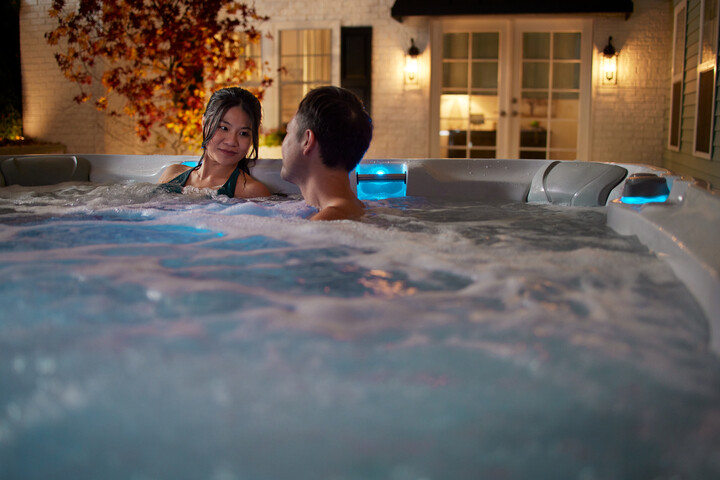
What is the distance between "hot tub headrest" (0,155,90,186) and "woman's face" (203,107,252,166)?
112 centimetres

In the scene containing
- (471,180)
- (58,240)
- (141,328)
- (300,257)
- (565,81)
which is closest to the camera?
(141,328)

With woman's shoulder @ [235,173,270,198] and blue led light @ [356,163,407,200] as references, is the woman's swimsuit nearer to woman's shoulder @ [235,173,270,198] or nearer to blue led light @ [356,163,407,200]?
woman's shoulder @ [235,173,270,198]

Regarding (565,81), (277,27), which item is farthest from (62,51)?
(565,81)

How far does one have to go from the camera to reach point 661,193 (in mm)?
→ 1831

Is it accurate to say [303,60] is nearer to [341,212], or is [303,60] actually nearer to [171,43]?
[171,43]

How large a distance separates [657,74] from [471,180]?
5301 mm

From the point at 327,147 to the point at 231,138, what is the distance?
0.70m

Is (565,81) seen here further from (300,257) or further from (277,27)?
(300,257)

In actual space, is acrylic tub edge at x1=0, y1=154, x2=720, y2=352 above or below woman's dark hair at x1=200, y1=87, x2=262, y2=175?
below

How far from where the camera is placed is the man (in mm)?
1946

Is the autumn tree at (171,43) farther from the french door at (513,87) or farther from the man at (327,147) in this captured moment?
the man at (327,147)

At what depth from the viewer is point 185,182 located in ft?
9.02

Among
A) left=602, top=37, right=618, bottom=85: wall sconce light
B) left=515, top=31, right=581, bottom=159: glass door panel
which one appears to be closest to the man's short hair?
left=515, top=31, right=581, bottom=159: glass door panel

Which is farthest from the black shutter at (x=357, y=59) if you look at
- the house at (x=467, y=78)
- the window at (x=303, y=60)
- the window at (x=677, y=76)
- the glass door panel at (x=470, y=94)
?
the window at (x=677, y=76)
